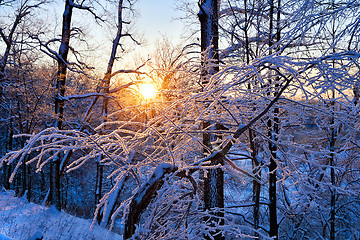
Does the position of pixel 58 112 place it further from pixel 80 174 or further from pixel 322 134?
pixel 80 174

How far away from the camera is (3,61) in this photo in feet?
37.5

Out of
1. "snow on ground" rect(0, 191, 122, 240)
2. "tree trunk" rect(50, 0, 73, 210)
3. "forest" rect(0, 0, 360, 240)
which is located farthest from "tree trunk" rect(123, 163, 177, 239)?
"tree trunk" rect(50, 0, 73, 210)

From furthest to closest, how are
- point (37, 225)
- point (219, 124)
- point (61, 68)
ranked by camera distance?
1. point (61, 68)
2. point (37, 225)
3. point (219, 124)

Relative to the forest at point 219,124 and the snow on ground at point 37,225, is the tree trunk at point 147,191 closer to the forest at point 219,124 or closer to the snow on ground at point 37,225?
the forest at point 219,124

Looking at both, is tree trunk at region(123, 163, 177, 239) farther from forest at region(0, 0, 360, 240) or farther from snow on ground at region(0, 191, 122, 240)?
snow on ground at region(0, 191, 122, 240)

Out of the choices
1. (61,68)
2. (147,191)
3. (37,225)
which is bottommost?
(37,225)

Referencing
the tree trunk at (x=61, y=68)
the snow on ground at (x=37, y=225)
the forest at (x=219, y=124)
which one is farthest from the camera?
the tree trunk at (x=61, y=68)

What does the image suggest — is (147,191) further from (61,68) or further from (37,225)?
(61,68)

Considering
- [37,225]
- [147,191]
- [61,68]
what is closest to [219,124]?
[147,191]

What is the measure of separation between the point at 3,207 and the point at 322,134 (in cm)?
1386

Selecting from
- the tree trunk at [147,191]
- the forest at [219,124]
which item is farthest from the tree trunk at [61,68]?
the tree trunk at [147,191]

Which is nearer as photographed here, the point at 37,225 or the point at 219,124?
the point at 219,124

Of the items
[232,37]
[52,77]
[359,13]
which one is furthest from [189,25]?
[52,77]

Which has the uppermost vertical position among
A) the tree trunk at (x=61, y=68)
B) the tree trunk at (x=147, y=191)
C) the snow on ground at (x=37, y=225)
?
the tree trunk at (x=61, y=68)
